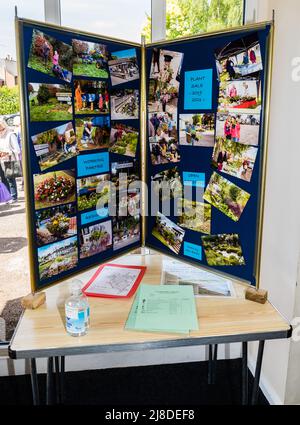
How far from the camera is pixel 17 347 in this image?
125 centimetres

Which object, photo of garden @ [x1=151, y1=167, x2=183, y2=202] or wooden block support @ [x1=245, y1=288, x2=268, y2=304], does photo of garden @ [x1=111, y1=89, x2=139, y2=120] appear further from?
wooden block support @ [x1=245, y1=288, x2=268, y2=304]

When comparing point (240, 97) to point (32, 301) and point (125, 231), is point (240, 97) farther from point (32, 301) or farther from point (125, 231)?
point (32, 301)

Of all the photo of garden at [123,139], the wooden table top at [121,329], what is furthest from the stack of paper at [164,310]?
the photo of garden at [123,139]

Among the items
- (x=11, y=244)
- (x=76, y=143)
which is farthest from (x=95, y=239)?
(x=11, y=244)

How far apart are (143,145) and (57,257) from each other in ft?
2.19

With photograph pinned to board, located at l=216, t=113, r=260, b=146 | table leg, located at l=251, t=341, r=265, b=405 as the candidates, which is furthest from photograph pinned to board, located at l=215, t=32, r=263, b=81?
table leg, located at l=251, t=341, r=265, b=405

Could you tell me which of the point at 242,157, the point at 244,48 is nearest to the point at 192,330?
the point at 242,157

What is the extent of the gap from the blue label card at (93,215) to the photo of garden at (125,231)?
0.07 metres

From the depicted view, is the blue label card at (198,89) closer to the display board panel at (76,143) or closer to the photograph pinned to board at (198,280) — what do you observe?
the display board panel at (76,143)

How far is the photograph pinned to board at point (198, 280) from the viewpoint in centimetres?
162

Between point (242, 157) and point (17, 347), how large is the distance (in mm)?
1056

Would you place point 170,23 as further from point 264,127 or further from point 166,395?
point 166,395

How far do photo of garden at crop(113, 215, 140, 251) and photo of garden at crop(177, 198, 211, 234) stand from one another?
237 mm

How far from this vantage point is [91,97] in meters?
A: 1.59
